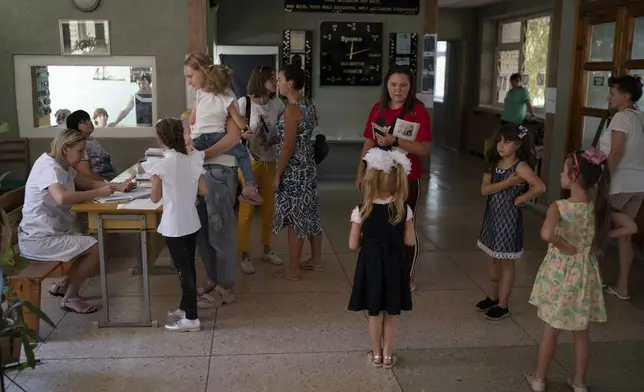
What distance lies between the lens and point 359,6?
347 inches

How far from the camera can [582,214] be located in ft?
9.61

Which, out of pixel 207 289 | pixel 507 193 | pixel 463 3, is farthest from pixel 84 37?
pixel 463 3

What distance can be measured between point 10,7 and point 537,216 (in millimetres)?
5600

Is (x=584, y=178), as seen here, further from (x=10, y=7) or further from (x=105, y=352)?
(x=10, y=7)

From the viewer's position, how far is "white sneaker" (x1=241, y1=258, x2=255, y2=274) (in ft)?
16.1

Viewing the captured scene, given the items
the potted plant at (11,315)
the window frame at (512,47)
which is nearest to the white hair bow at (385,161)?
the potted plant at (11,315)

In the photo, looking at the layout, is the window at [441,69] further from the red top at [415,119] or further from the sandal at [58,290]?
the sandal at [58,290]

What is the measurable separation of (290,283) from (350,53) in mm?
5143

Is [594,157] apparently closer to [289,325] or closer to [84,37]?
[289,325]

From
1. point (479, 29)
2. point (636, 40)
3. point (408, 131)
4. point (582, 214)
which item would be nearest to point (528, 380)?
point (582, 214)

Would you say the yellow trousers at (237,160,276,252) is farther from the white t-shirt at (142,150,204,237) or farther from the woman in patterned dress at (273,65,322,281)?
the white t-shirt at (142,150,204,237)

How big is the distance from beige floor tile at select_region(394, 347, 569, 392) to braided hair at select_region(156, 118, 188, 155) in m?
1.71

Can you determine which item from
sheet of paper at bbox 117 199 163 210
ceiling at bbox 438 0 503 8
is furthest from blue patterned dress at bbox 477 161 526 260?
ceiling at bbox 438 0 503 8

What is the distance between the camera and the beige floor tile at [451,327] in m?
3.69
